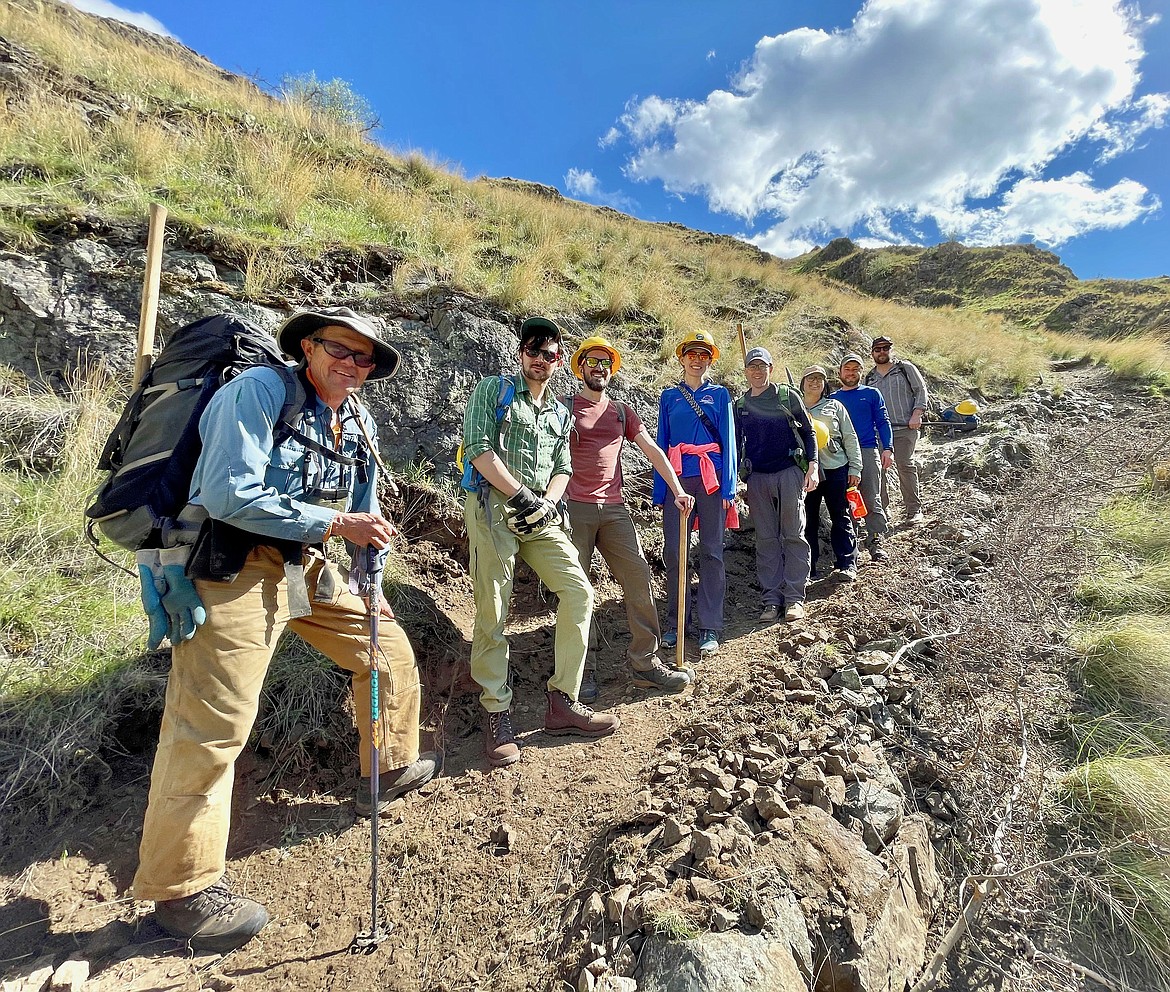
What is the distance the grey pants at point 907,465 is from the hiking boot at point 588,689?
16.9 feet

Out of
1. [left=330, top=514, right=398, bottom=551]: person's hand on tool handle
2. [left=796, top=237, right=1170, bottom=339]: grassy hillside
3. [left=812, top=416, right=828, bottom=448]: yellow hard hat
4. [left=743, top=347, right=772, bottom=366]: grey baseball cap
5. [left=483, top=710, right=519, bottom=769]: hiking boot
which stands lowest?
[left=483, top=710, right=519, bottom=769]: hiking boot

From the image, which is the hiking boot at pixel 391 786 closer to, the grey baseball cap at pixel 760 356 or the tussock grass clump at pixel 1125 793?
the tussock grass clump at pixel 1125 793

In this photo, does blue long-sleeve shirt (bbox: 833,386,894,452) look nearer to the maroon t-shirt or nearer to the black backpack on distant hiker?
the maroon t-shirt

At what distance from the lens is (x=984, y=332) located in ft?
55.7

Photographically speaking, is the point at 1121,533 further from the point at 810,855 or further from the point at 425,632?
the point at 425,632

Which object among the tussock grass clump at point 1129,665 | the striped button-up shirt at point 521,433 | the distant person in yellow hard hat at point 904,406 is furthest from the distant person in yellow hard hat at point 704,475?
the distant person in yellow hard hat at point 904,406

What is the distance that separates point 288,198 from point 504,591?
5541mm

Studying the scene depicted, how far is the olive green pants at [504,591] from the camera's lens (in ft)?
10.5

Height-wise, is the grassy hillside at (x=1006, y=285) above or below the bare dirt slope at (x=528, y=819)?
above

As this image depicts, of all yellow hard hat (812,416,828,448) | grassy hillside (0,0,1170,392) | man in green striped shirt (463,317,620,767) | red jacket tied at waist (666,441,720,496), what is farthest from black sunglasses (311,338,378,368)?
yellow hard hat (812,416,828,448)

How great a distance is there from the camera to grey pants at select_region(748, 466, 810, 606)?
495 centimetres

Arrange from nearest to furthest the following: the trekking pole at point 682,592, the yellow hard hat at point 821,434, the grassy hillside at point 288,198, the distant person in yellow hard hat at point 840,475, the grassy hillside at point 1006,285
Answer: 1. the trekking pole at point 682,592
2. the grassy hillside at point 288,198
3. the yellow hard hat at point 821,434
4. the distant person in yellow hard hat at point 840,475
5. the grassy hillside at point 1006,285

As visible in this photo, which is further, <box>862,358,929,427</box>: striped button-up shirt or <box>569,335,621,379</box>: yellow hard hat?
<box>862,358,929,427</box>: striped button-up shirt

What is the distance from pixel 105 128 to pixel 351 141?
14.4 ft
